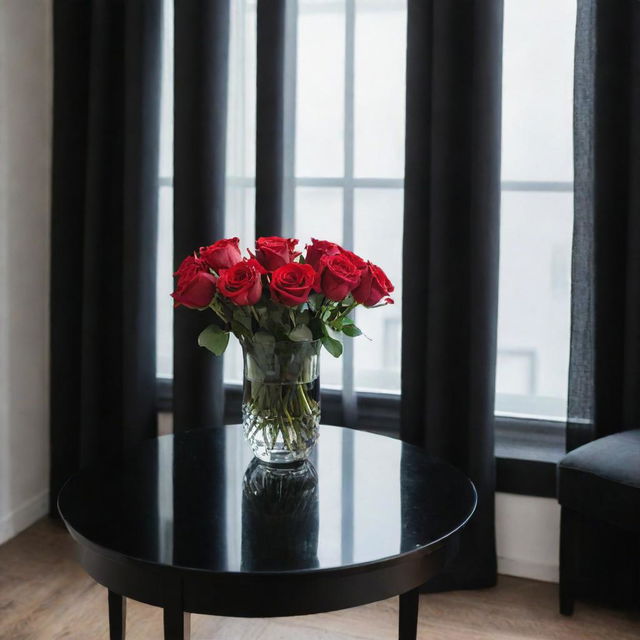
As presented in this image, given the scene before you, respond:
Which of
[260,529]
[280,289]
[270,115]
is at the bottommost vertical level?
[260,529]

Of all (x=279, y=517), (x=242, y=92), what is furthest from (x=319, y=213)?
(x=279, y=517)

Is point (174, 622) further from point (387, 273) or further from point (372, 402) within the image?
point (387, 273)

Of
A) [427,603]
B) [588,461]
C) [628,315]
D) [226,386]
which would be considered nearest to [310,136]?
[226,386]

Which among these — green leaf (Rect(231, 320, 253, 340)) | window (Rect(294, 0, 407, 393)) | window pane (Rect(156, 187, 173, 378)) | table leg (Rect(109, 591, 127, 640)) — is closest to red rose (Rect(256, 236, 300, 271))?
green leaf (Rect(231, 320, 253, 340))

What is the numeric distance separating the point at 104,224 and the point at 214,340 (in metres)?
1.29

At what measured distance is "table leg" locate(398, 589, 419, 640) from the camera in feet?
4.82

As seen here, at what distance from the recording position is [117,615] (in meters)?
1.59

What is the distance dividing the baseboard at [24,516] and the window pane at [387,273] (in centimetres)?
124

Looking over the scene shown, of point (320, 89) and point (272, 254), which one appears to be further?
point (320, 89)

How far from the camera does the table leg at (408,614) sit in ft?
4.82

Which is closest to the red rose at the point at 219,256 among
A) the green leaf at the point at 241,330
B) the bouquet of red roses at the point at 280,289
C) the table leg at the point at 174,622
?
the bouquet of red roses at the point at 280,289

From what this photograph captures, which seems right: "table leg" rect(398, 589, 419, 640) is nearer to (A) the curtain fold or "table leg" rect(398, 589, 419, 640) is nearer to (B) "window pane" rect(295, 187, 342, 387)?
(B) "window pane" rect(295, 187, 342, 387)

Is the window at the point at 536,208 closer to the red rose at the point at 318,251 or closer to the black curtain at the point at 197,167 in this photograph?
the black curtain at the point at 197,167

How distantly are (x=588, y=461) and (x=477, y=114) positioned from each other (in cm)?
101
